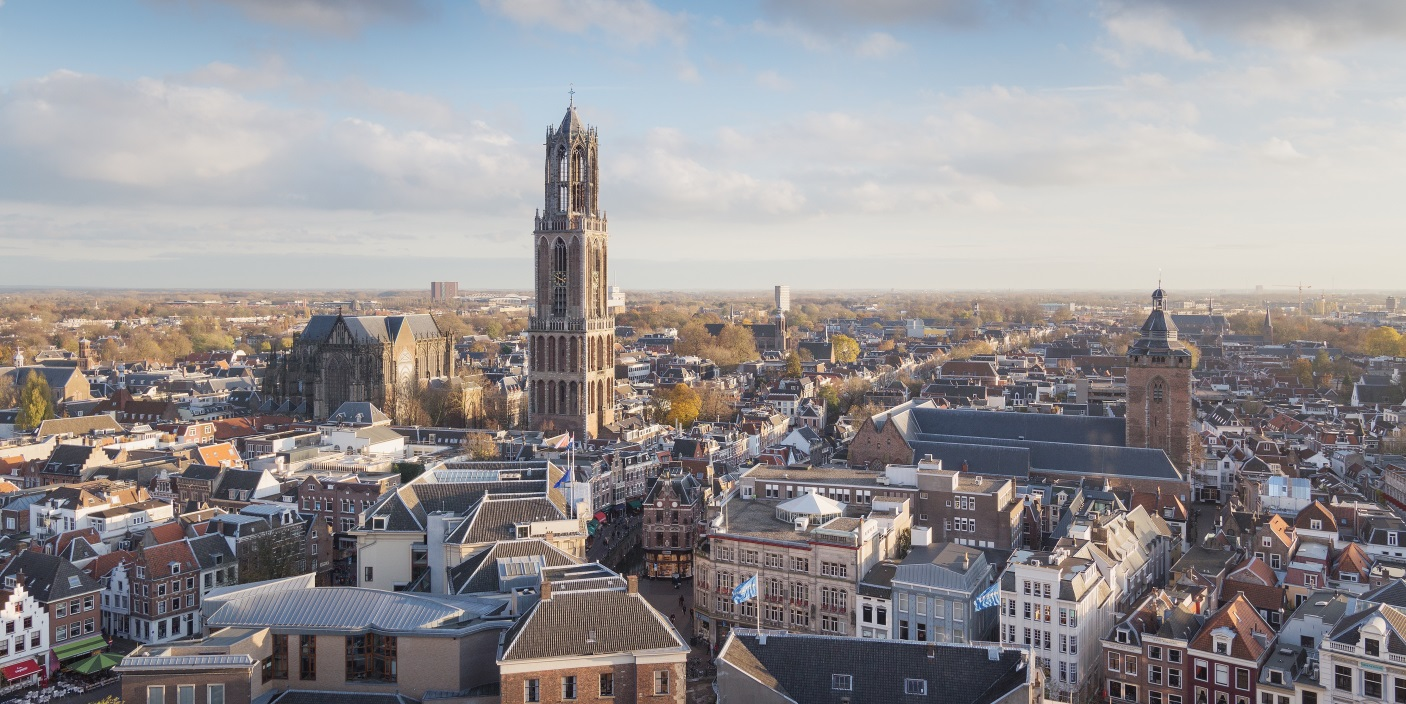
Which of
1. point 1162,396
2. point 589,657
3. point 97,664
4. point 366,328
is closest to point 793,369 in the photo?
point 366,328

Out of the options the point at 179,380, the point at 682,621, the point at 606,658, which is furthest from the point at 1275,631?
the point at 179,380

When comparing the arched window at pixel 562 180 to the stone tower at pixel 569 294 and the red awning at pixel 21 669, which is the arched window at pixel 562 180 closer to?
the stone tower at pixel 569 294

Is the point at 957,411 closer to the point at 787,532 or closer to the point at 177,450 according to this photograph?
the point at 787,532

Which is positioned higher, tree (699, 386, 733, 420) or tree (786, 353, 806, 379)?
tree (786, 353, 806, 379)

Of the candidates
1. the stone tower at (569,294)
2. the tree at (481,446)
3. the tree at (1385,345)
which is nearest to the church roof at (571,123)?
the stone tower at (569,294)

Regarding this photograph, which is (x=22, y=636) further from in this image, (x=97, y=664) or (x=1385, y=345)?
(x=1385, y=345)

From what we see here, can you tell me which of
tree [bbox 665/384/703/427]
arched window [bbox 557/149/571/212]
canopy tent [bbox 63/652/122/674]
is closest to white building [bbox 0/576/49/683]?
canopy tent [bbox 63/652/122/674]

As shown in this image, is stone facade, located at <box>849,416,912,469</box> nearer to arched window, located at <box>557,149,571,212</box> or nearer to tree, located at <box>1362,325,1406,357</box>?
arched window, located at <box>557,149,571,212</box>
